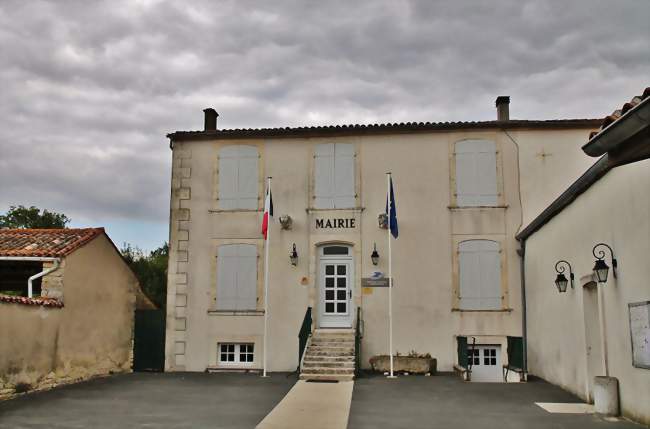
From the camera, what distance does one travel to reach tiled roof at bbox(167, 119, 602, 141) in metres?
14.0

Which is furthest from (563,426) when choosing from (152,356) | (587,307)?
(152,356)

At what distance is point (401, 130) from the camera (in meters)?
14.4

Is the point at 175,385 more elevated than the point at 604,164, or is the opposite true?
the point at 604,164

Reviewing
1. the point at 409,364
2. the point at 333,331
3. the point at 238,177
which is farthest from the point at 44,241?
the point at 409,364

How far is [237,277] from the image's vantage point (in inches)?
566

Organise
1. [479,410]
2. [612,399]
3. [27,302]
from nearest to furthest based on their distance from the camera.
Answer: [612,399]
[479,410]
[27,302]

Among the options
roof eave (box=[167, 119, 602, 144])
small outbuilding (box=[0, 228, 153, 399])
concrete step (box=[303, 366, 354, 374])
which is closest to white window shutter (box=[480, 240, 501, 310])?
roof eave (box=[167, 119, 602, 144])

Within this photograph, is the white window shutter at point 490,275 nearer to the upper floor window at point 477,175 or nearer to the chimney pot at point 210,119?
the upper floor window at point 477,175

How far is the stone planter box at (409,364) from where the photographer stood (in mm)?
13070

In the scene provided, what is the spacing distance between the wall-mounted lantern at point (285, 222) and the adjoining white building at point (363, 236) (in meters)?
0.05

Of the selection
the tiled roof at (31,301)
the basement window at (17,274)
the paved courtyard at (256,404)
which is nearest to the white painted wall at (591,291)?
the paved courtyard at (256,404)

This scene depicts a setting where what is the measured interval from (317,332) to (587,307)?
20.3ft

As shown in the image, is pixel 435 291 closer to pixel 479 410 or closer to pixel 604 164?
pixel 479 410

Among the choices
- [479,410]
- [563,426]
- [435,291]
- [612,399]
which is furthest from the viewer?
[435,291]
